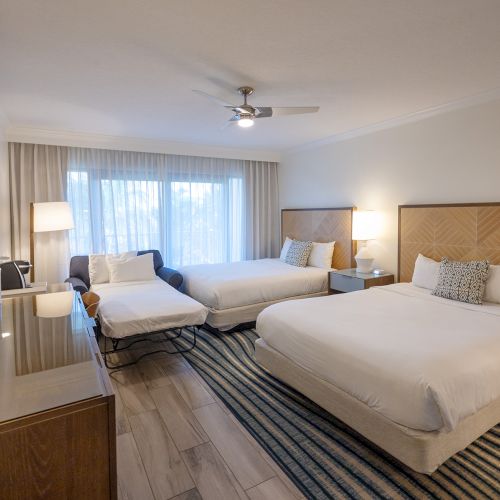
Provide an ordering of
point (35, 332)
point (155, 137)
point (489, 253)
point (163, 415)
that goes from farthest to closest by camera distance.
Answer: point (155, 137) → point (489, 253) → point (163, 415) → point (35, 332)

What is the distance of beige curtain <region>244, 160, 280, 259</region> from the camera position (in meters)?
5.82

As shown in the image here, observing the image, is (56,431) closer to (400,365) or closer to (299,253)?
(400,365)

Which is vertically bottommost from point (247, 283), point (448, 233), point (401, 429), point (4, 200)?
point (401, 429)

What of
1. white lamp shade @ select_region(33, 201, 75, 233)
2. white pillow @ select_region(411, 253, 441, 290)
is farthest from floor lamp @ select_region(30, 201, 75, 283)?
white pillow @ select_region(411, 253, 441, 290)

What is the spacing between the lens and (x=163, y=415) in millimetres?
2291

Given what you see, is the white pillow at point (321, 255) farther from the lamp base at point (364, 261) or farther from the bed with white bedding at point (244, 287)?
the lamp base at point (364, 261)

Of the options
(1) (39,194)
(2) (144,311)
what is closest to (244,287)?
(2) (144,311)

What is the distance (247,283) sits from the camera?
3867 millimetres

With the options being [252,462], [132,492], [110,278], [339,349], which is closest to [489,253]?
[339,349]

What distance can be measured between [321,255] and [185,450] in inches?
133

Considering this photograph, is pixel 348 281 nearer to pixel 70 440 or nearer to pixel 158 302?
pixel 158 302

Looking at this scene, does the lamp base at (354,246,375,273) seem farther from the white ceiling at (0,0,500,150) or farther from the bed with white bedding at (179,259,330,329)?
the white ceiling at (0,0,500,150)

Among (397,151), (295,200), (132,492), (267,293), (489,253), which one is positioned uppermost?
(397,151)

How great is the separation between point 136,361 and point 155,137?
312cm
